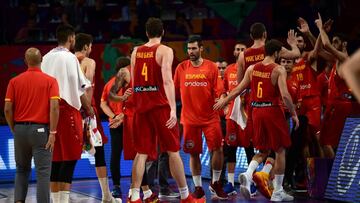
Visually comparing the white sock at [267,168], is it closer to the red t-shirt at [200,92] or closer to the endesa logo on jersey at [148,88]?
the red t-shirt at [200,92]

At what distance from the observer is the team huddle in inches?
346

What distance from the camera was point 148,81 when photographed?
30.7 feet

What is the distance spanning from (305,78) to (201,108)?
6.72ft

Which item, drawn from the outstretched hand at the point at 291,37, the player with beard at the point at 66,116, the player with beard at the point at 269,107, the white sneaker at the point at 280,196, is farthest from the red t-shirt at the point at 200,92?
the player with beard at the point at 66,116

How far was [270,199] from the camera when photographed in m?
10.9

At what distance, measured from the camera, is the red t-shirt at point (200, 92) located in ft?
36.6

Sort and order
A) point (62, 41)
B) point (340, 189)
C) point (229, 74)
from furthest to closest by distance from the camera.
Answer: point (229, 74)
point (340, 189)
point (62, 41)

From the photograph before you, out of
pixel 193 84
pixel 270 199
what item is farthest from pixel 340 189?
pixel 193 84

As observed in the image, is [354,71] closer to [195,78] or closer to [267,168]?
[267,168]

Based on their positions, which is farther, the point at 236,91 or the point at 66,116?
the point at 236,91

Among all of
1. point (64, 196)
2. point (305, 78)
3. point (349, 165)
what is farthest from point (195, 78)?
point (64, 196)

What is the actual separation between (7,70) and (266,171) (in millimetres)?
6611

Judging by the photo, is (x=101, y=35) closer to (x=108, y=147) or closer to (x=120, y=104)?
(x=108, y=147)

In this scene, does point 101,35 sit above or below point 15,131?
above
